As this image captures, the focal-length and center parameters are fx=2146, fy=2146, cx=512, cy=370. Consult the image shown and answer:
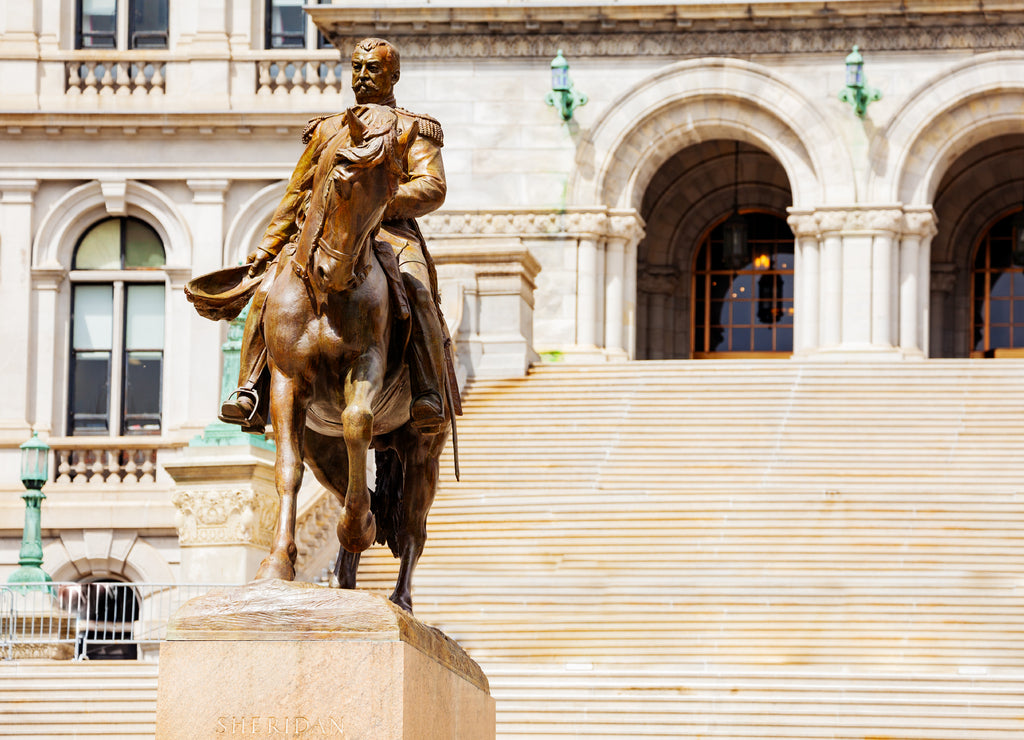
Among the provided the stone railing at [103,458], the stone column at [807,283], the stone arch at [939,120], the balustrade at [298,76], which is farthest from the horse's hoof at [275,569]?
the balustrade at [298,76]

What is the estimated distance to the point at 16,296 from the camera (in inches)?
1341

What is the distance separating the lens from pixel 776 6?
3131 centimetres

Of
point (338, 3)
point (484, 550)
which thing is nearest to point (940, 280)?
point (338, 3)

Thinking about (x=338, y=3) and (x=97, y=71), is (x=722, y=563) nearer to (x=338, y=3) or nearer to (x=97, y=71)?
(x=338, y=3)

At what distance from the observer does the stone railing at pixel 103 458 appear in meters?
32.8

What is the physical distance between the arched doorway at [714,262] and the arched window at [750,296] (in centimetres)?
2

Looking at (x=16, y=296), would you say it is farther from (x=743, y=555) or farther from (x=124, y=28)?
(x=743, y=555)

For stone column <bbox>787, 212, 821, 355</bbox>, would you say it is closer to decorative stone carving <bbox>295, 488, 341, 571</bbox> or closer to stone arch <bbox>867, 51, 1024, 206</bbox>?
stone arch <bbox>867, 51, 1024, 206</bbox>

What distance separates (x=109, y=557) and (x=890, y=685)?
18.4 meters

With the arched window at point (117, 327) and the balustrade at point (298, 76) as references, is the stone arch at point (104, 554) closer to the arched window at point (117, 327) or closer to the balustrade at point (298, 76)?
the arched window at point (117, 327)

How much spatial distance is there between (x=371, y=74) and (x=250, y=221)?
2320cm

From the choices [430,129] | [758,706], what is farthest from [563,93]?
[430,129]

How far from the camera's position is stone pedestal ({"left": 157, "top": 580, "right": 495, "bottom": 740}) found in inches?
390

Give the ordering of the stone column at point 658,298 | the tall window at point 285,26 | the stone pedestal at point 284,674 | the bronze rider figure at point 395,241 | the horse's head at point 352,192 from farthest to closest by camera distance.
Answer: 1. the stone column at point 658,298
2. the tall window at point 285,26
3. the bronze rider figure at point 395,241
4. the horse's head at point 352,192
5. the stone pedestal at point 284,674
